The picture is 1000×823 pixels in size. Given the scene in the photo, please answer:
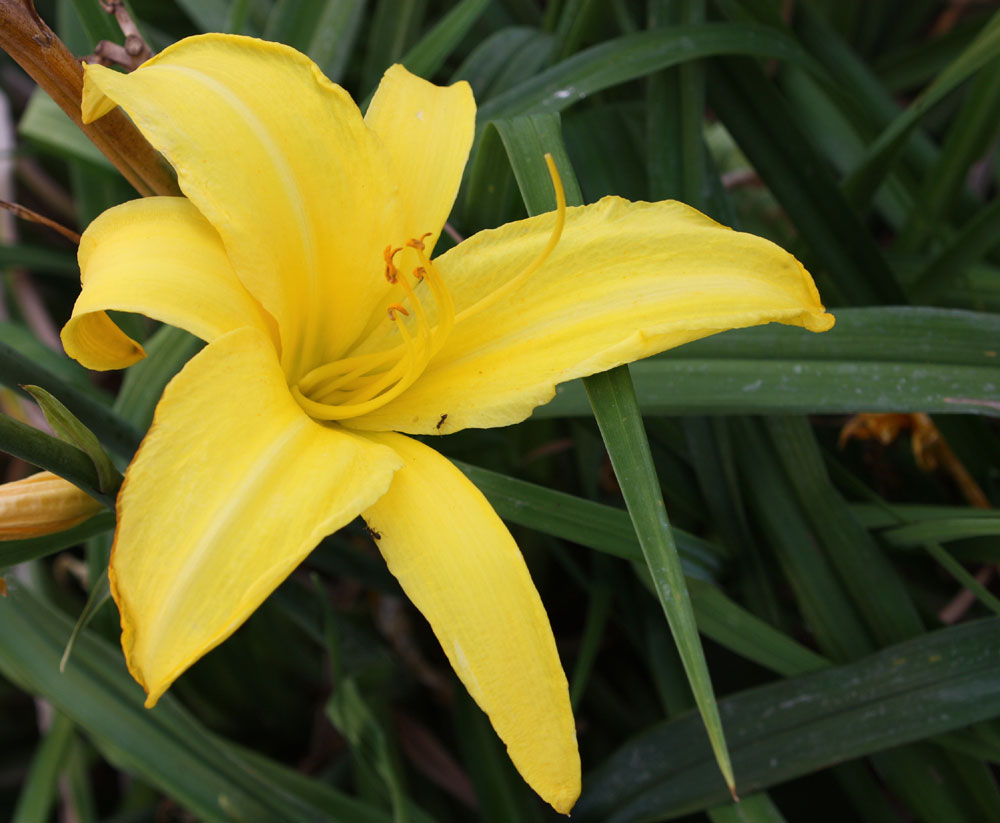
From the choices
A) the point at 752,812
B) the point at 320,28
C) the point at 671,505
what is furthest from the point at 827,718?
the point at 320,28

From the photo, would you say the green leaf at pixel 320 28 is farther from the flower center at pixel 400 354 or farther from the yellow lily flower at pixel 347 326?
the flower center at pixel 400 354

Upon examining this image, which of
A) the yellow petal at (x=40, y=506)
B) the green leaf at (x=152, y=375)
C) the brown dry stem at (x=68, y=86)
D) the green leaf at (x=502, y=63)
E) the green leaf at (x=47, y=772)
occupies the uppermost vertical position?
the brown dry stem at (x=68, y=86)

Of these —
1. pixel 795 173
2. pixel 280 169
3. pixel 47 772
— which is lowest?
pixel 47 772

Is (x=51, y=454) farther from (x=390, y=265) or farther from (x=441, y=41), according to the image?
(x=441, y=41)

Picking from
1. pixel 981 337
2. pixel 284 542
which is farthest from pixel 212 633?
pixel 981 337

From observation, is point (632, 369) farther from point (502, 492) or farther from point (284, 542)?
point (284, 542)

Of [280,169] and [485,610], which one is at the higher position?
[280,169]

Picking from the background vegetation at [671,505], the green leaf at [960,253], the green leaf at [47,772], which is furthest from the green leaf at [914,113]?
the green leaf at [47,772]
